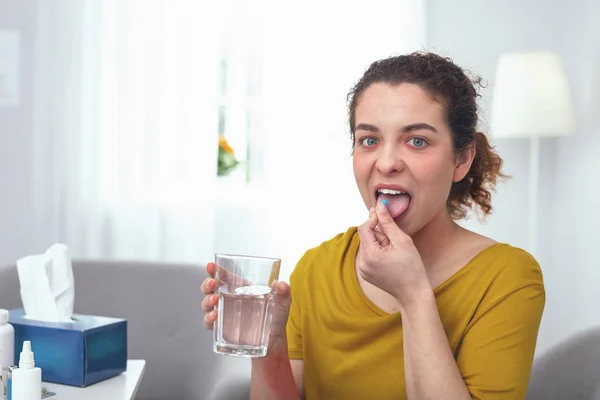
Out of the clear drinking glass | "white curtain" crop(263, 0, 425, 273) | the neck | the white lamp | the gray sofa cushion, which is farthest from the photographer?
"white curtain" crop(263, 0, 425, 273)

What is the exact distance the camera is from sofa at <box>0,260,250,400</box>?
2068 mm

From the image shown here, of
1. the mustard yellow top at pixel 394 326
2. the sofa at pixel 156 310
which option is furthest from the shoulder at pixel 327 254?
the sofa at pixel 156 310

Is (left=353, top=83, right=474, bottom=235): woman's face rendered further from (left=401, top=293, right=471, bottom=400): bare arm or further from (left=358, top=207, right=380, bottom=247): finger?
(left=401, top=293, right=471, bottom=400): bare arm

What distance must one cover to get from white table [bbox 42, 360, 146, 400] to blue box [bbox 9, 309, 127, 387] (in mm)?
14

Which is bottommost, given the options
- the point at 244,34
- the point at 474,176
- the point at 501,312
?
the point at 501,312

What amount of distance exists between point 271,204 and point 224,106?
1.47ft

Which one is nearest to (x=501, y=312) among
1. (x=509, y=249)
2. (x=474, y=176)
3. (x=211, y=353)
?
(x=509, y=249)

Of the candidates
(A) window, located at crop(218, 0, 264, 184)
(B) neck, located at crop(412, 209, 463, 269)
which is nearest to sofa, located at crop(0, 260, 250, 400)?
(B) neck, located at crop(412, 209, 463, 269)

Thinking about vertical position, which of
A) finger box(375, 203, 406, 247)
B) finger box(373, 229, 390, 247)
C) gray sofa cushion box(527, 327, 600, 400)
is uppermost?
finger box(375, 203, 406, 247)

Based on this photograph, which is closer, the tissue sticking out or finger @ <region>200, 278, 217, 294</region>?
finger @ <region>200, 278, 217, 294</region>

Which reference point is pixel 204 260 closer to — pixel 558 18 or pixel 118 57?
pixel 118 57

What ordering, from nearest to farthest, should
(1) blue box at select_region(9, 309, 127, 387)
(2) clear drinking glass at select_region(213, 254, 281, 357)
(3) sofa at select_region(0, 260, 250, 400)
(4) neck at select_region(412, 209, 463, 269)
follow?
(2) clear drinking glass at select_region(213, 254, 281, 357)
(1) blue box at select_region(9, 309, 127, 387)
(4) neck at select_region(412, 209, 463, 269)
(3) sofa at select_region(0, 260, 250, 400)

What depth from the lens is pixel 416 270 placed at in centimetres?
123

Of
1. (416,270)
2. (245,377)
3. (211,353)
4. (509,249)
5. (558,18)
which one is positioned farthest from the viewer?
(558,18)
